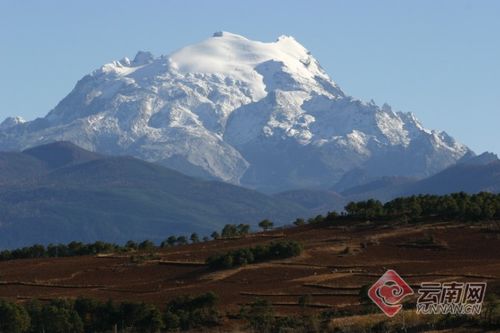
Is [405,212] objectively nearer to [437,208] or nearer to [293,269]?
[437,208]

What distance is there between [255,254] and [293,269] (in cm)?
761

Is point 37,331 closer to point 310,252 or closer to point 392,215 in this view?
point 310,252

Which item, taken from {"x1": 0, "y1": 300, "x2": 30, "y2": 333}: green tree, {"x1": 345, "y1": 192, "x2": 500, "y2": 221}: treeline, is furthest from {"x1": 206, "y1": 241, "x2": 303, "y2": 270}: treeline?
{"x1": 0, "y1": 300, "x2": 30, "y2": 333}: green tree

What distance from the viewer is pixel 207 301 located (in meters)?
106

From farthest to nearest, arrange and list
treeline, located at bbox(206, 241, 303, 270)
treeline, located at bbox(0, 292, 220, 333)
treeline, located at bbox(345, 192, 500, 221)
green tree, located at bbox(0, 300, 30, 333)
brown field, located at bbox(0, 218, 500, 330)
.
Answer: treeline, located at bbox(345, 192, 500, 221) → treeline, located at bbox(206, 241, 303, 270) → brown field, located at bbox(0, 218, 500, 330) → green tree, located at bbox(0, 300, 30, 333) → treeline, located at bbox(0, 292, 220, 333)

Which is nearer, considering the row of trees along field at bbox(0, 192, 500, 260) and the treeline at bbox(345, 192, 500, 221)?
A: the treeline at bbox(345, 192, 500, 221)

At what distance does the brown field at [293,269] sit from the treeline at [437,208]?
316 cm

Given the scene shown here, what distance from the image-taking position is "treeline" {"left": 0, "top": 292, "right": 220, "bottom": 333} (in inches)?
3728

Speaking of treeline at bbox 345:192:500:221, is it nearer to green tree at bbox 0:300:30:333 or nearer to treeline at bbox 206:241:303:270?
treeline at bbox 206:241:303:270

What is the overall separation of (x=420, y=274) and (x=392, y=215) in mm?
39483

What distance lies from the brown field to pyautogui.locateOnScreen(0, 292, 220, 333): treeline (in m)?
6.44

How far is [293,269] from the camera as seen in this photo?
134 m

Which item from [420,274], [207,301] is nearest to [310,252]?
[420,274]

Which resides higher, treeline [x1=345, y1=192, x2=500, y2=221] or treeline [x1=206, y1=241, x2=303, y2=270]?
treeline [x1=345, y1=192, x2=500, y2=221]
